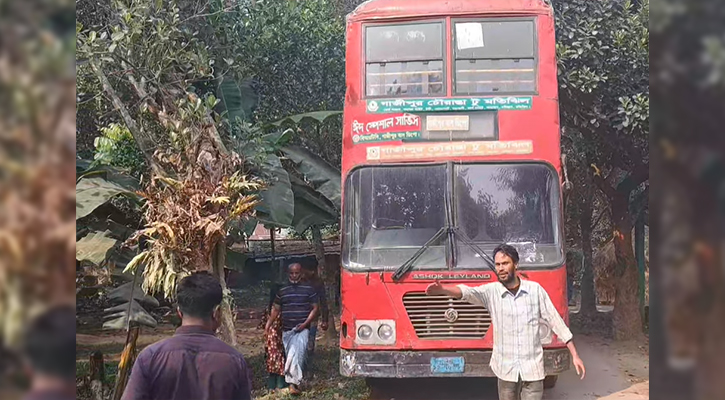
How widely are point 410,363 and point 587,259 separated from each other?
7603mm

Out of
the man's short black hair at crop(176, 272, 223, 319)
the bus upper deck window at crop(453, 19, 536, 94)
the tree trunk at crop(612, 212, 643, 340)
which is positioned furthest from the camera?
the tree trunk at crop(612, 212, 643, 340)

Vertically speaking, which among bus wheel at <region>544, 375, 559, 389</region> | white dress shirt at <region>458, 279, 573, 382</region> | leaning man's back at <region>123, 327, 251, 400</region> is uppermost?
leaning man's back at <region>123, 327, 251, 400</region>

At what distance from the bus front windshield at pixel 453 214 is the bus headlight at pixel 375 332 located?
1.62ft

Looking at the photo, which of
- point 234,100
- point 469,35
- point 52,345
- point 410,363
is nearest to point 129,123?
point 234,100

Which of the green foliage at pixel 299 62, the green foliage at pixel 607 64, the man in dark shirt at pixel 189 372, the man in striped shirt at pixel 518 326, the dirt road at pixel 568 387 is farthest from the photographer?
the green foliage at pixel 299 62

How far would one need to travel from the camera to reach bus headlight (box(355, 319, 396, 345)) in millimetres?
6098

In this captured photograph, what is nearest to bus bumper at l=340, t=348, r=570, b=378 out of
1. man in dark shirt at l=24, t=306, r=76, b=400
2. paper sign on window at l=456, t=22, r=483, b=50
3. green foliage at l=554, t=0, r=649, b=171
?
paper sign on window at l=456, t=22, r=483, b=50

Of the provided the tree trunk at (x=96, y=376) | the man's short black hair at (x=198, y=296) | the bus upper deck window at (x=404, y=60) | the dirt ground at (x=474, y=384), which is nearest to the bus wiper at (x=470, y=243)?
the bus upper deck window at (x=404, y=60)

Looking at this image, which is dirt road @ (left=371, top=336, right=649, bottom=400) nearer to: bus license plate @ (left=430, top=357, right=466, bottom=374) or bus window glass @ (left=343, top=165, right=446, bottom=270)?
bus license plate @ (left=430, top=357, right=466, bottom=374)

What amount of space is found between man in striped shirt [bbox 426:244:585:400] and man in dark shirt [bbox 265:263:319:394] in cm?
299

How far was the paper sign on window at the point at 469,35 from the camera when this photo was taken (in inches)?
262

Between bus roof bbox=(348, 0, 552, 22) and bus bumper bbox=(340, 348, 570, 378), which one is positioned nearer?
bus bumper bbox=(340, 348, 570, 378)

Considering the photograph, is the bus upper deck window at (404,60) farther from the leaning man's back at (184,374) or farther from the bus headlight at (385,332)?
the leaning man's back at (184,374)

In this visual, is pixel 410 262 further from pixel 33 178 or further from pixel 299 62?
pixel 299 62
